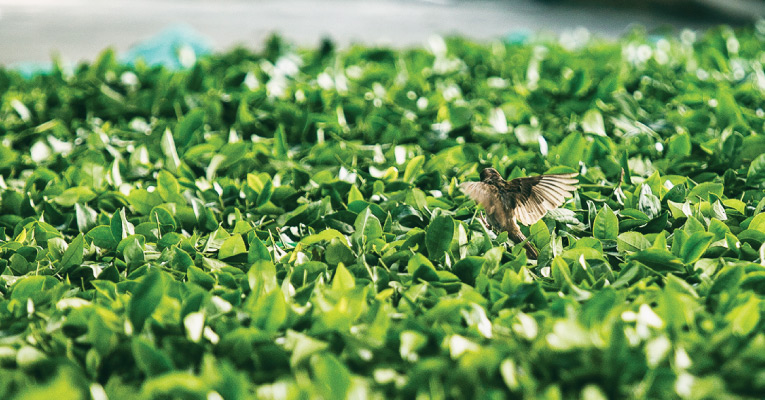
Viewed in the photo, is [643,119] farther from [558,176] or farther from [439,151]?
[558,176]

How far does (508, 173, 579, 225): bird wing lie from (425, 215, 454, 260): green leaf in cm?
19

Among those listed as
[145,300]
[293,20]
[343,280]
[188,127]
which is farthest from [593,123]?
[293,20]

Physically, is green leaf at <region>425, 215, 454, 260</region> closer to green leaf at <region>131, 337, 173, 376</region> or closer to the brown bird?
the brown bird

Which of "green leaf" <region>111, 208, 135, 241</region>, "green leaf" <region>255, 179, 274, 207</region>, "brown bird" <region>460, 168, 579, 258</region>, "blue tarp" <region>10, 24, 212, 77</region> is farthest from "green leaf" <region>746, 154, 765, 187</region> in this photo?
→ "blue tarp" <region>10, 24, 212, 77</region>

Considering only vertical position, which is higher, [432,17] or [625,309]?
[625,309]

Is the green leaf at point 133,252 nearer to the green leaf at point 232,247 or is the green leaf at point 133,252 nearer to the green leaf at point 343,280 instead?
the green leaf at point 232,247

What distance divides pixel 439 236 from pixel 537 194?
290 mm

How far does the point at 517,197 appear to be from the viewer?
6.21 feet

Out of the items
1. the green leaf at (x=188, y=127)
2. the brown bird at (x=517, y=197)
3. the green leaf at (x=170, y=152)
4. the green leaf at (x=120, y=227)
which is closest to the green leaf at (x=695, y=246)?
the brown bird at (x=517, y=197)

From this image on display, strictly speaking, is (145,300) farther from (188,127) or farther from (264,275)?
(188,127)

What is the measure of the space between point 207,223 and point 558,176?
1.07 meters

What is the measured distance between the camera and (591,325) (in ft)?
4.75

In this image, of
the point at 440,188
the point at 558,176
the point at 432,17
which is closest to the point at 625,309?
the point at 558,176

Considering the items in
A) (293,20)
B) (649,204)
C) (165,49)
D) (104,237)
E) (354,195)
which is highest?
(649,204)
